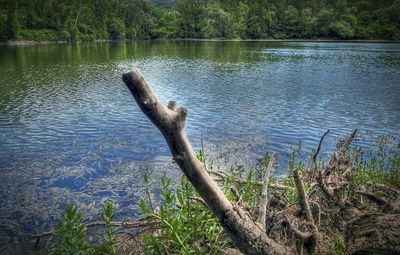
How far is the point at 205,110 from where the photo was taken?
1076 inches

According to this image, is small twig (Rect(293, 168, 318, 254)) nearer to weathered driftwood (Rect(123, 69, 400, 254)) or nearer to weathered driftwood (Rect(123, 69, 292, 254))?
weathered driftwood (Rect(123, 69, 400, 254))

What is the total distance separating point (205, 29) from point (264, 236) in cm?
17513

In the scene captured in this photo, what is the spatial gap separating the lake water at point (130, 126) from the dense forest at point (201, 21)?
111 m

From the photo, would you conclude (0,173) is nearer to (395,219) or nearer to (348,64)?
(395,219)

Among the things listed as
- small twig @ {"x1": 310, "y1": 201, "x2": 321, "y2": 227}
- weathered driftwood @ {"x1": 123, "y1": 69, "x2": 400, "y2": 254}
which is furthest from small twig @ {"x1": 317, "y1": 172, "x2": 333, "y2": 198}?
small twig @ {"x1": 310, "y1": 201, "x2": 321, "y2": 227}

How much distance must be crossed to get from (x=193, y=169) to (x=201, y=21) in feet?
610

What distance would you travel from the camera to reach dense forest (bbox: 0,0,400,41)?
14688cm

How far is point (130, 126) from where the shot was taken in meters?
23.0

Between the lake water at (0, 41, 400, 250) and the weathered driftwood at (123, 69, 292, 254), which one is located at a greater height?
the weathered driftwood at (123, 69, 292, 254)

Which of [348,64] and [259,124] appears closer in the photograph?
[259,124]

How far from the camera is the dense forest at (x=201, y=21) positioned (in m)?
147

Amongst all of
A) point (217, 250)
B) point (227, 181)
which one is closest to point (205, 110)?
point (227, 181)

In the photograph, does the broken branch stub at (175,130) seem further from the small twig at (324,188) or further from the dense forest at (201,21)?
the dense forest at (201,21)

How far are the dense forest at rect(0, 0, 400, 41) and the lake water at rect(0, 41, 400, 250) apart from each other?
11139 cm
